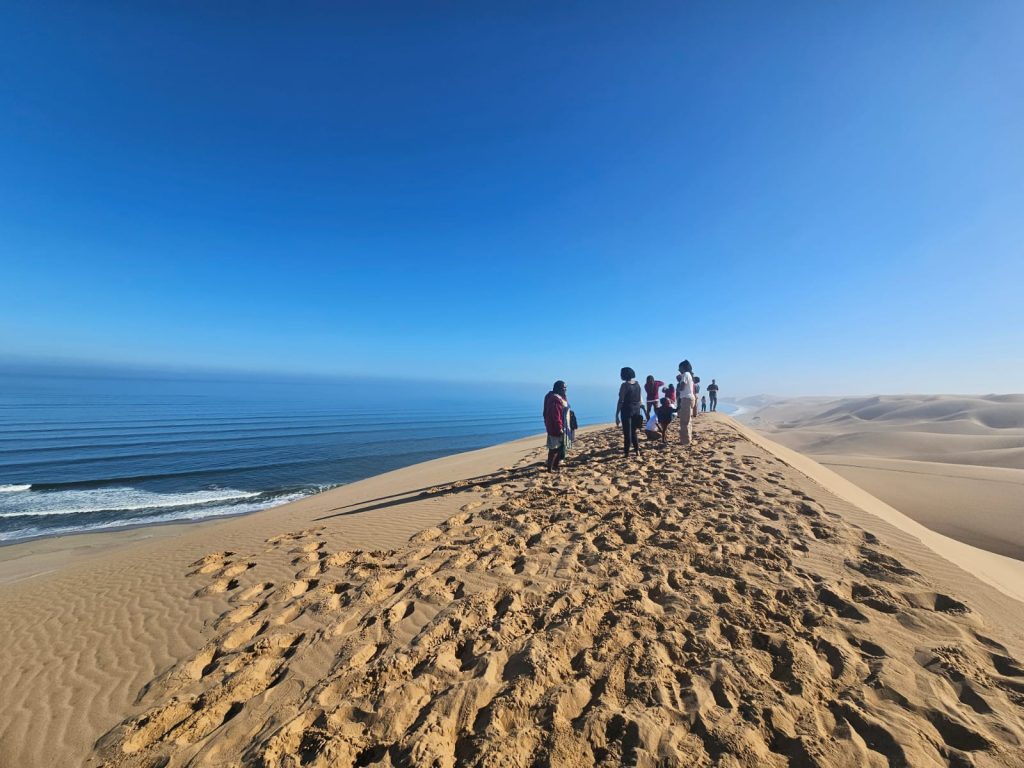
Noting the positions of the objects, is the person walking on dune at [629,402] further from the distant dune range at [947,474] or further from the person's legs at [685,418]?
the distant dune range at [947,474]

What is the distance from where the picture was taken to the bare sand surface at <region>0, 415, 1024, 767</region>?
7.33 ft

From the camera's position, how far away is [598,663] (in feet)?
9.27

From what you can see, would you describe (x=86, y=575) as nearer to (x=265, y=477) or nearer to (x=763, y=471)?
(x=265, y=477)

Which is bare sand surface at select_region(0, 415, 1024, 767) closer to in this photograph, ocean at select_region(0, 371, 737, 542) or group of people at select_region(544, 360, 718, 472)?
group of people at select_region(544, 360, 718, 472)

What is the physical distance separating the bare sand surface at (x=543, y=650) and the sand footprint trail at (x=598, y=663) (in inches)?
0.6

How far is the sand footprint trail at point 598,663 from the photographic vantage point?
219 cm

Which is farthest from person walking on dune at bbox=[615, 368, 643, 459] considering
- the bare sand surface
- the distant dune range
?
the distant dune range

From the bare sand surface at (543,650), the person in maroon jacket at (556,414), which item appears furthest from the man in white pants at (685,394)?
the bare sand surface at (543,650)

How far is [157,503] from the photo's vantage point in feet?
43.0

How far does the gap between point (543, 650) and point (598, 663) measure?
42 cm

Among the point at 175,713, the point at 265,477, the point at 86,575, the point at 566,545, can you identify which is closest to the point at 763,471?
the point at 566,545

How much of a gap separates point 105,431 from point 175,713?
32.8 m

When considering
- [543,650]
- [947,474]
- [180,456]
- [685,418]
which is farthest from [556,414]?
[180,456]

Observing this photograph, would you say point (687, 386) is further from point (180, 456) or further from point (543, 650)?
point (180, 456)
